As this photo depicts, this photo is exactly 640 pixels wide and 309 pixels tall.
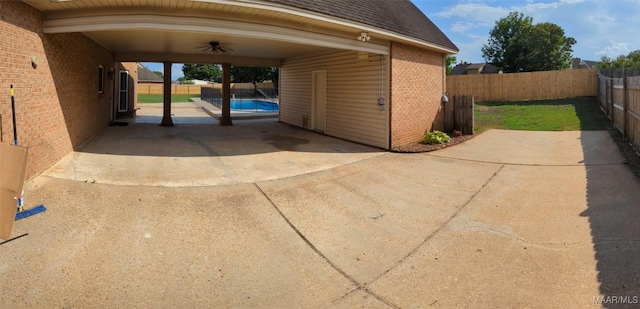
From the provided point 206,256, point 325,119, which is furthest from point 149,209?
point 325,119

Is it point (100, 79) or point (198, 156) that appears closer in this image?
point (198, 156)

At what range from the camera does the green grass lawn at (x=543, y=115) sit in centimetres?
1441

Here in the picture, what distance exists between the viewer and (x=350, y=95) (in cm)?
1177

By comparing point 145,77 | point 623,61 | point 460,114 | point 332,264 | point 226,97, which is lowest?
point 332,264

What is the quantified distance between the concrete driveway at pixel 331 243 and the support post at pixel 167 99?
291 inches

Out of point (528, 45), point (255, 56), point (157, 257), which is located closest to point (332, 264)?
point (157, 257)

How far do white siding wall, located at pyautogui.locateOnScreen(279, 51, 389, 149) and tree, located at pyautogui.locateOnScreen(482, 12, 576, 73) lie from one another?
38320 mm

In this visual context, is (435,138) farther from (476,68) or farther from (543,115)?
(476,68)

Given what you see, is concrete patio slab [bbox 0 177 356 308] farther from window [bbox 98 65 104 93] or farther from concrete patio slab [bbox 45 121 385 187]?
window [bbox 98 65 104 93]

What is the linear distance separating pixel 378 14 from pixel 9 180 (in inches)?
363

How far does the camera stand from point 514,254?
14.1ft

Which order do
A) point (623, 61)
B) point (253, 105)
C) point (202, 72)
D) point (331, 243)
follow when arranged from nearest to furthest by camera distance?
point (331, 243) < point (253, 105) < point (623, 61) < point (202, 72)

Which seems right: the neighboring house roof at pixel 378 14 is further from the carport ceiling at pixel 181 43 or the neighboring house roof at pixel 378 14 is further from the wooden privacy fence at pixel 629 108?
the wooden privacy fence at pixel 629 108

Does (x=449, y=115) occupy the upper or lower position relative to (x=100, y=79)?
lower
